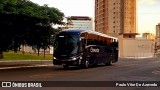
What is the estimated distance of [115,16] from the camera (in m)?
146

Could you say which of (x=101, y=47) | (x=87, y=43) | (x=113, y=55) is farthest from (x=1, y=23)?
(x=113, y=55)

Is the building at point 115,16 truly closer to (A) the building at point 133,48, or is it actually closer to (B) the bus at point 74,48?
(A) the building at point 133,48

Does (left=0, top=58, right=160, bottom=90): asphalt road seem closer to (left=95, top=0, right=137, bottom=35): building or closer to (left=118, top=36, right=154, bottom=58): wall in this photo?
(left=118, top=36, right=154, bottom=58): wall

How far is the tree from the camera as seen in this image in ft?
110

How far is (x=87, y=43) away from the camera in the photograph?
37656 mm

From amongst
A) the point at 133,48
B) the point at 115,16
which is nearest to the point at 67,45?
the point at 133,48

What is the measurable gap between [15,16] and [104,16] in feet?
355

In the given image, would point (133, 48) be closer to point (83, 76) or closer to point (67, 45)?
point (67, 45)

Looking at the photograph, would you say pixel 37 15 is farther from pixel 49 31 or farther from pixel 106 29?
pixel 106 29

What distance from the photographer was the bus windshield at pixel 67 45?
3606cm

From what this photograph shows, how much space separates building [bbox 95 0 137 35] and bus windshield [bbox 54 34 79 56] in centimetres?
8837

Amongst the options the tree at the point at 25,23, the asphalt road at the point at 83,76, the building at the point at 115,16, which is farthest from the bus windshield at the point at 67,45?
the building at the point at 115,16

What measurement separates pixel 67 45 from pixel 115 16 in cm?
11157

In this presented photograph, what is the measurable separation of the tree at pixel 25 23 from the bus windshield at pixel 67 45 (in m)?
2.57
